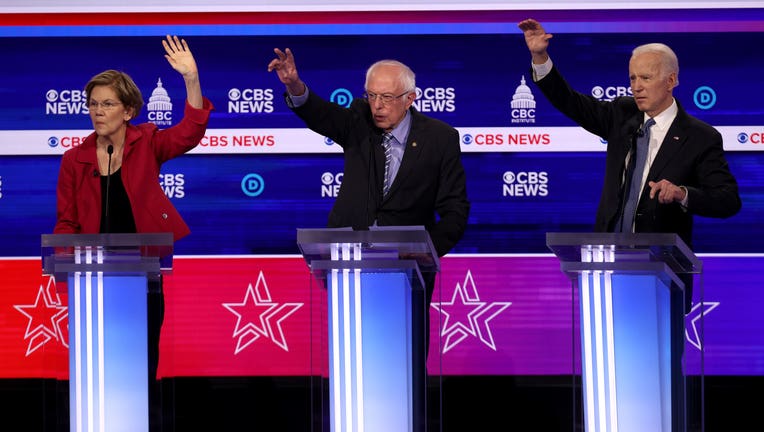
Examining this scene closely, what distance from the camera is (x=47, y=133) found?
6.20 m

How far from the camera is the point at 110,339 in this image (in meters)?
3.71

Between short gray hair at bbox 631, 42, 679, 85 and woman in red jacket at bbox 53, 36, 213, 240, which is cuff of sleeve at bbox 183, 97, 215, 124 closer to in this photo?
woman in red jacket at bbox 53, 36, 213, 240

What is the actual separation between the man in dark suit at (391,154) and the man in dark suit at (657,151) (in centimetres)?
50

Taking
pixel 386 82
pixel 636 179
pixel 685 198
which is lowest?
pixel 685 198

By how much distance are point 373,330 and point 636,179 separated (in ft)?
4.82

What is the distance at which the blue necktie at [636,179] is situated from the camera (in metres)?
4.56

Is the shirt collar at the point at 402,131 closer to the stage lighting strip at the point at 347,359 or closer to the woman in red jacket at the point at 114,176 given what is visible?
the woman in red jacket at the point at 114,176

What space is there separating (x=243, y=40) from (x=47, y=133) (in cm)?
111

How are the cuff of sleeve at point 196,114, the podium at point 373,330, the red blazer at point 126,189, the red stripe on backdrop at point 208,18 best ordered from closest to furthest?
the podium at point 373,330, the red blazer at point 126,189, the cuff of sleeve at point 196,114, the red stripe on backdrop at point 208,18

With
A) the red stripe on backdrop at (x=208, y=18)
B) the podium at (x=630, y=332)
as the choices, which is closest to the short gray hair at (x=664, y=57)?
the podium at (x=630, y=332)

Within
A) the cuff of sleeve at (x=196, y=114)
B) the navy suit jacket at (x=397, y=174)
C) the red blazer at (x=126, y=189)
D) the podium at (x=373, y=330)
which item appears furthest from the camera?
the navy suit jacket at (x=397, y=174)

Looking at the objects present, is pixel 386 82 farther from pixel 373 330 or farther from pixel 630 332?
pixel 630 332

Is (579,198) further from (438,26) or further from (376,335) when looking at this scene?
(376,335)

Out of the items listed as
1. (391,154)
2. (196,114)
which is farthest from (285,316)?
(196,114)
